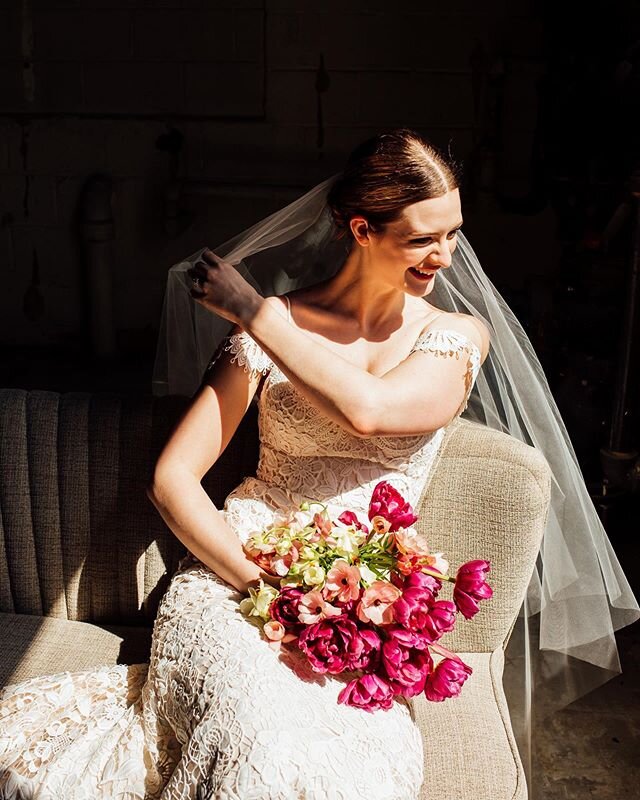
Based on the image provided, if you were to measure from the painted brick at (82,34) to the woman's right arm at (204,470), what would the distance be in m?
3.29

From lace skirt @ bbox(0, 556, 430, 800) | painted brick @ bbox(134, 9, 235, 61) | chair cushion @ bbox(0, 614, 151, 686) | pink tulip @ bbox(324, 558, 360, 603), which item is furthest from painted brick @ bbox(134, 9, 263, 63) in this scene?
pink tulip @ bbox(324, 558, 360, 603)

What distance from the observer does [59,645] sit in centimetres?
221

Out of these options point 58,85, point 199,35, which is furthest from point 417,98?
point 58,85

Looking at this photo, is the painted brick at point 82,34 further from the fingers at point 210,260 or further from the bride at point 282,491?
the fingers at point 210,260

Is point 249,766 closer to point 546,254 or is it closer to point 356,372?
point 356,372

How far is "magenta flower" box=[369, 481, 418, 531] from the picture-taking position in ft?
5.69

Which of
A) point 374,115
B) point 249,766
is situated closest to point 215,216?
point 374,115

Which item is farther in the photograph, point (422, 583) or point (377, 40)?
point (377, 40)

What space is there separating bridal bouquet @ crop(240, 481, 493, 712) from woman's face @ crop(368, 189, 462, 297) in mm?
475

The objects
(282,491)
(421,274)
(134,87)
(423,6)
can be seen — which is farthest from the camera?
(134,87)

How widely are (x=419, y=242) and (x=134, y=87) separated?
132 inches

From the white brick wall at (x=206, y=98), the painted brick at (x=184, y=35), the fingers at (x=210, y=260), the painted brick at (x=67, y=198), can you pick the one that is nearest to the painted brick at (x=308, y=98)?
the white brick wall at (x=206, y=98)

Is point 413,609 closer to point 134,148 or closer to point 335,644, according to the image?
point 335,644

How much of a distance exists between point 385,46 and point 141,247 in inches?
64.4
